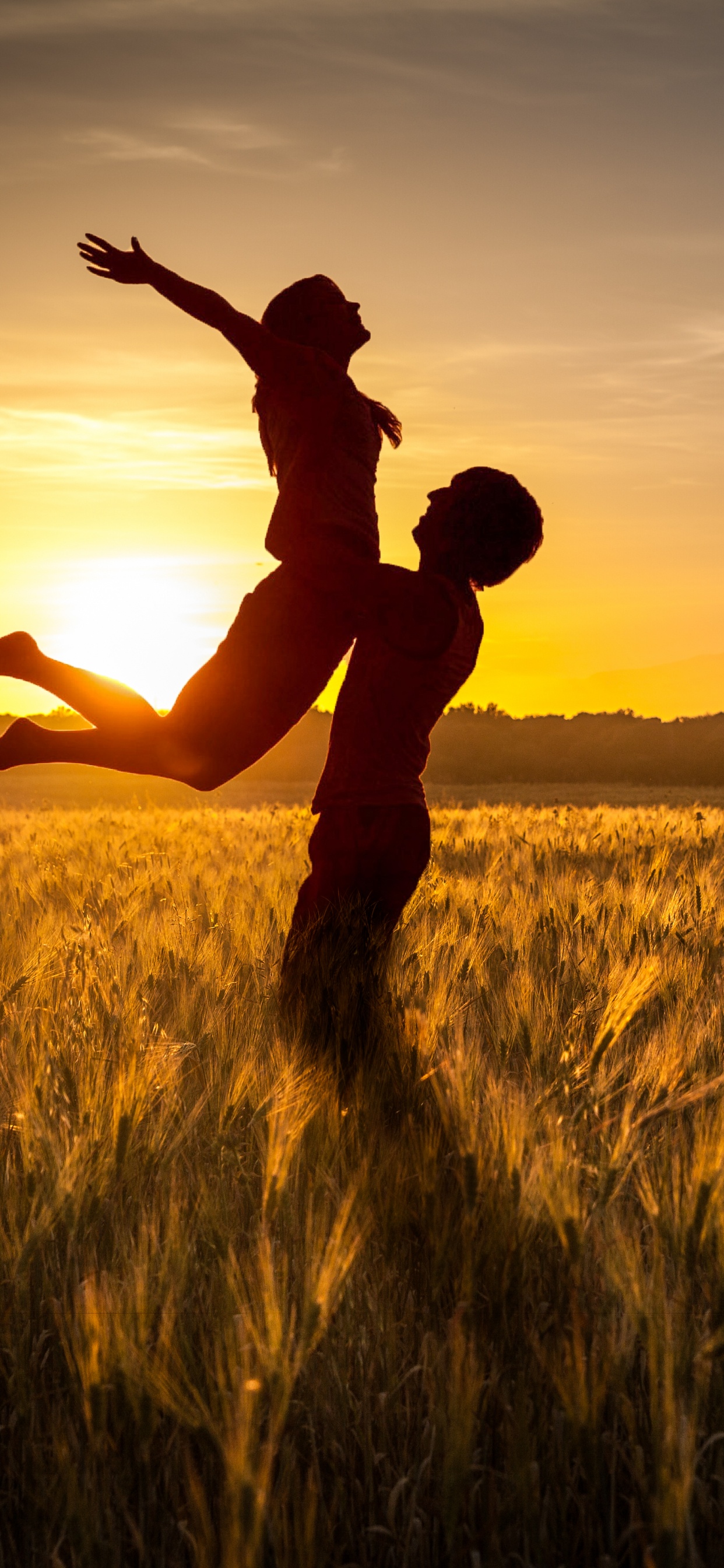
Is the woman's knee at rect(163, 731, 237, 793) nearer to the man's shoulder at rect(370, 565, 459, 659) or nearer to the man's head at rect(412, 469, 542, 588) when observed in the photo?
the man's shoulder at rect(370, 565, 459, 659)

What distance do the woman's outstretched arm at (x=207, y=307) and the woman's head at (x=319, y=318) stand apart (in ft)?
0.78

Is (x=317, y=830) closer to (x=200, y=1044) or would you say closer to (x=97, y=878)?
(x=200, y=1044)

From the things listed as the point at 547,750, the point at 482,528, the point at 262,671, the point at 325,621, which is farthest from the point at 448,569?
the point at 547,750

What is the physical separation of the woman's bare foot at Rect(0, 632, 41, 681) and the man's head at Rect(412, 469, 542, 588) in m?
1.06

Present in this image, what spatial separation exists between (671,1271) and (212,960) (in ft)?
7.05

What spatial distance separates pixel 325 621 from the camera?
9.80ft

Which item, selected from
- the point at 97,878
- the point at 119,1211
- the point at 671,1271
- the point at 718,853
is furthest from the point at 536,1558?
the point at 718,853

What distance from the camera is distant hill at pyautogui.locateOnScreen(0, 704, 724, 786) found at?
2934 cm

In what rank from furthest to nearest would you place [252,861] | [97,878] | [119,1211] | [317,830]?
[252,861] → [97,878] → [317,830] → [119,1211]

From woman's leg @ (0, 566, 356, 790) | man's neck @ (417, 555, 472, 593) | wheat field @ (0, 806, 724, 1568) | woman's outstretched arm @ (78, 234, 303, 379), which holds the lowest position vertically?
wheat field @ (0, 806, 724, 1568)

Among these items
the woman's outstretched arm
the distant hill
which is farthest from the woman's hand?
the distant hill

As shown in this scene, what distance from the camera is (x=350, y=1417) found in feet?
4.92

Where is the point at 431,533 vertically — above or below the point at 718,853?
above

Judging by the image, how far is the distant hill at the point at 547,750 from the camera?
2934 centimetres
